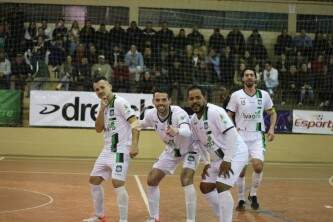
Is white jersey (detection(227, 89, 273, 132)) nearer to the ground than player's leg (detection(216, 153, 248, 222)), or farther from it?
farther from it

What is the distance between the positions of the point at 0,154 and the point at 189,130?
9.88 metres

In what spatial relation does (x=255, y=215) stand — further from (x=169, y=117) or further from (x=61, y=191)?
(x=61, y=191)

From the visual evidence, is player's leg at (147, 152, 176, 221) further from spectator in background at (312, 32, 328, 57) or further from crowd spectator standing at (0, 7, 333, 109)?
spectator in background at (312, 32, 328, 57)

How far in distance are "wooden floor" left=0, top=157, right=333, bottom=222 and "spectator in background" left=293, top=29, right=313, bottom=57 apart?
533cm

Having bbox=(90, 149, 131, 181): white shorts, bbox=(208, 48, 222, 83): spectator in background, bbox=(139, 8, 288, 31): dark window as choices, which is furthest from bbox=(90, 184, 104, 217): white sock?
bbox=(139, 8, 288, 31): dark window

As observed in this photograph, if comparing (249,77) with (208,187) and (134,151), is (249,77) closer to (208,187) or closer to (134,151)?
(208,187)

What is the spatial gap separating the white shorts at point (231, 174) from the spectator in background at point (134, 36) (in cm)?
1111

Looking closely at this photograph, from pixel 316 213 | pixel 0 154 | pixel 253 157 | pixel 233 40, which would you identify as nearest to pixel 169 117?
pixel 253 157

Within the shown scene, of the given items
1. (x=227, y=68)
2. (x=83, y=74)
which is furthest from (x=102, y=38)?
(x=227, y=68)

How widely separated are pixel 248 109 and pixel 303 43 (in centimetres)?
1065

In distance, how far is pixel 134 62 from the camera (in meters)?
16.9

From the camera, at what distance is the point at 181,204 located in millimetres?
9250

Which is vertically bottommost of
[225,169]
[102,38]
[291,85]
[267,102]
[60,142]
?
[60,142]

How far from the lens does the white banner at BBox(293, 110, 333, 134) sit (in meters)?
16.3
